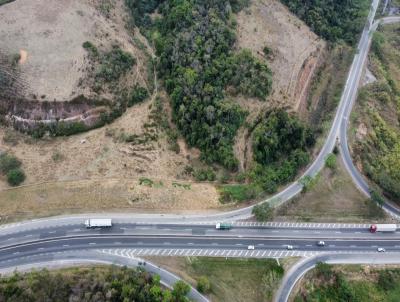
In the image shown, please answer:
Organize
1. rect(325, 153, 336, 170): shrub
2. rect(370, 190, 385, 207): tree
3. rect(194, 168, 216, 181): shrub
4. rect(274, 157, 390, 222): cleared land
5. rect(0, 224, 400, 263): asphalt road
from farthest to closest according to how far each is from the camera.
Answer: rect(325, 153, 336, 170): shrub
rect(194, 168, 216, 181): shrub
rect(370, 190, 385, 207): tree
rect(274, 157, 390, 222): cleared land
rect(0, 224, 400, 263): asphalt road

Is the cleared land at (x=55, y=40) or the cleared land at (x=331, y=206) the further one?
the cleared land at (x=55, y=40)

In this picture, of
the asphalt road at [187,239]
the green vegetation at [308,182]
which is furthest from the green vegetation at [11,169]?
the green vegetation at [308,182]

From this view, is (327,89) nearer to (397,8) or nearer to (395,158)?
(395,158)

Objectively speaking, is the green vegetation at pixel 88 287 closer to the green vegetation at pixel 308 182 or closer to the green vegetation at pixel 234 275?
the green vegetation at pixel 234 275

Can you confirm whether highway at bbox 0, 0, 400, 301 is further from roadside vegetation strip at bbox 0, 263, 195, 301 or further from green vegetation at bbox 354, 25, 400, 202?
green vegetation at bbox 354, 25, 400, 202

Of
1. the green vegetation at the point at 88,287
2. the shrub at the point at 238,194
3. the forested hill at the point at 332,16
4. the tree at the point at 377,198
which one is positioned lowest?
the green vegetation at the point at 88,287

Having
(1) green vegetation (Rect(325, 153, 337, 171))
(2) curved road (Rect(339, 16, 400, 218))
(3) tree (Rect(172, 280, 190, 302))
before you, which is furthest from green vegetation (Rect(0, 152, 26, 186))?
(2) curved road (Rect(339, 16, 400, 218))

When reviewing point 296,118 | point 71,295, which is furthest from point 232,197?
point 71,295
